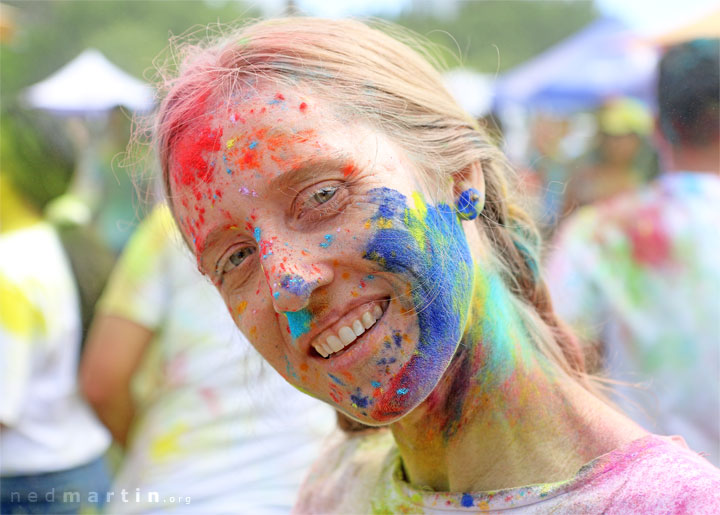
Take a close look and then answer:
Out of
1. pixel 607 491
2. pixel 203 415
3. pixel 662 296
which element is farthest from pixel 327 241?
pixel 662 296

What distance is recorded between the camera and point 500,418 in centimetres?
125

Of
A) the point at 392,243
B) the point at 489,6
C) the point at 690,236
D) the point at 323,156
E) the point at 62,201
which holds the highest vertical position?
the point at 323,156

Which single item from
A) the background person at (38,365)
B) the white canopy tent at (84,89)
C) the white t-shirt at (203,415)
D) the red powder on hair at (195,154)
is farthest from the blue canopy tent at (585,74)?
the red powder on hair at (195,154)

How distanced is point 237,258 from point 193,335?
1176 mm

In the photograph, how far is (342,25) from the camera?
4.46ft

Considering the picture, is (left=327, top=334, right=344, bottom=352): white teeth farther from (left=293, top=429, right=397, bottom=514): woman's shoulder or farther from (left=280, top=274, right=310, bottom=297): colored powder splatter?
(left=293, top=429, right=397, bottom=514): woman's shoulder

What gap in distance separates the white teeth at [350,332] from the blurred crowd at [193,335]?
0.76m

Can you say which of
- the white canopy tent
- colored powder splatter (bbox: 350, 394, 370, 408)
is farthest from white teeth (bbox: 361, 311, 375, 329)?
the white canopy tent

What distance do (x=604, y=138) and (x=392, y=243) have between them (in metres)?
4.24

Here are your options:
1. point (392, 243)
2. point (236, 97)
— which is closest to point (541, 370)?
point (392, 243)

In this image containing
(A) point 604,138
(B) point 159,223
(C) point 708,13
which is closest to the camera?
(B) point 159,223

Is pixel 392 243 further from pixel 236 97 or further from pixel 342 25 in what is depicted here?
pixel 342 25

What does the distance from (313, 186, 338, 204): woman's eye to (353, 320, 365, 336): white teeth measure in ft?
0.64

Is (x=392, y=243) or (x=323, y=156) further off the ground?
(x=323, y=156)
